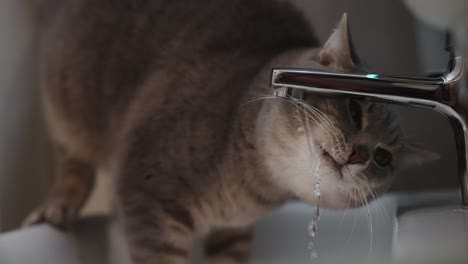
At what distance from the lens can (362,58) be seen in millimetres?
1086

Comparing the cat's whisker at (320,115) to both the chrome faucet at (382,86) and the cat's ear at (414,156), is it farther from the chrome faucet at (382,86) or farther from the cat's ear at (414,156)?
the cat's ear at (414,156)

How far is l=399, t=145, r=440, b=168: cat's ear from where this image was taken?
1.03 metres

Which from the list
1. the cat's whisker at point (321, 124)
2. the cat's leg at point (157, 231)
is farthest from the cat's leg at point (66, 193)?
the cat's whisker at point (321, 124)

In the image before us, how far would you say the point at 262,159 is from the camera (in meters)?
1.04

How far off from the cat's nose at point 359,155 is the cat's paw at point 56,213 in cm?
66

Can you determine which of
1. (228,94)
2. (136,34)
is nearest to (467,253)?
(228,94)

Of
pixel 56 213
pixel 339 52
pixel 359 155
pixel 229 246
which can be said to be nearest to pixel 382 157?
pixel 359 155

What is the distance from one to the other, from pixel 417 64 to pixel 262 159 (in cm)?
35

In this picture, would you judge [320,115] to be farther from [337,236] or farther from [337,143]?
[337,236]

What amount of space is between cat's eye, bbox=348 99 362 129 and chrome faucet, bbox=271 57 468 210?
0.08 m

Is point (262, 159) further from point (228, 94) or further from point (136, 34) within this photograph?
point (136, 34)

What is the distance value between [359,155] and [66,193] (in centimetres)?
71

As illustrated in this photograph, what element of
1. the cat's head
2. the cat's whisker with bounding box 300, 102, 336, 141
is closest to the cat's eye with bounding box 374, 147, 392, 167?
the cat's head

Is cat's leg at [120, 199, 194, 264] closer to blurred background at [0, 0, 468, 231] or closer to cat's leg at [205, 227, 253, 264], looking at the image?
cat's leg at [205, 227, 253, 264]
